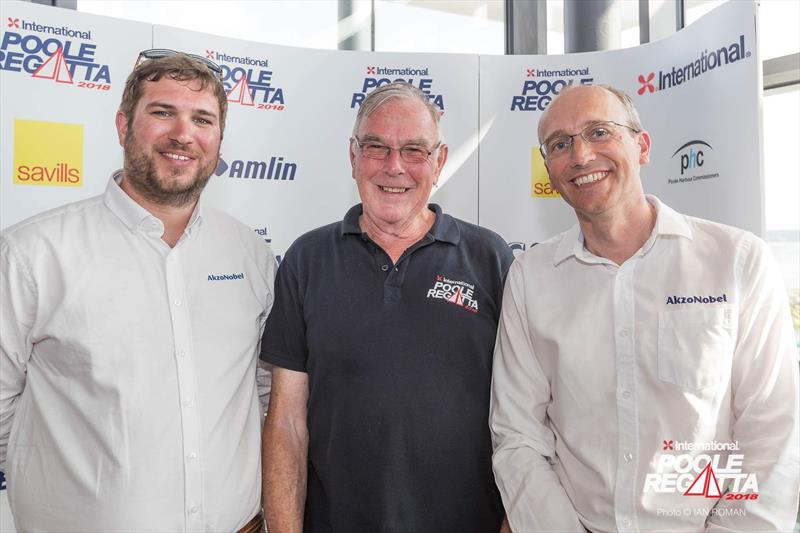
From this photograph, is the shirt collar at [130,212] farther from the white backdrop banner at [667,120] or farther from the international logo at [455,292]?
the white backdrop banner at [667,120]

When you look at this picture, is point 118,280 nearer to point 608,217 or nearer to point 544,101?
point 608,217

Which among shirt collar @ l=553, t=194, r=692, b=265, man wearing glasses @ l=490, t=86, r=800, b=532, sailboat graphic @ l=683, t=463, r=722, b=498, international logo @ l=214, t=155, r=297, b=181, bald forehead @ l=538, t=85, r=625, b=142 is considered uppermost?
international logo @ l=214, t=155, r=297, b=181

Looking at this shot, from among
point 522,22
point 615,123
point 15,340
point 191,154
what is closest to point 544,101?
point 522,22

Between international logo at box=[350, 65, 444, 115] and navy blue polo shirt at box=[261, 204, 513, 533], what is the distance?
219cm

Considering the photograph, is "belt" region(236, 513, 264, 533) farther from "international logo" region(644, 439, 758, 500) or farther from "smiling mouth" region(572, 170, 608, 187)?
"smiling mouth" region(572, 170, 608, 187)

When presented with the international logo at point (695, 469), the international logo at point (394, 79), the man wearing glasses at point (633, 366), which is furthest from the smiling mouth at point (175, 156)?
the international logo at point (394, 79)

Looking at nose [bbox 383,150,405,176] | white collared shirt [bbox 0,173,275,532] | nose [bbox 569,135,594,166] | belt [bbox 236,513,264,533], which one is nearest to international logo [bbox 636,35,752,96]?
nose [bbox 569,135,594,166]

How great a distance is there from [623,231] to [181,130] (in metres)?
1.38

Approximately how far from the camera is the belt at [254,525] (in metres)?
1.90

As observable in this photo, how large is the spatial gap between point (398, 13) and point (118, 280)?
3466 millimetres

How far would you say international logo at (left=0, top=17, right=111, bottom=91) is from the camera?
10.2ft

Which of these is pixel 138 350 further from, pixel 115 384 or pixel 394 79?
pixel 394 79

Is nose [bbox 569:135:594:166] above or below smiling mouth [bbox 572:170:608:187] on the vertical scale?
above

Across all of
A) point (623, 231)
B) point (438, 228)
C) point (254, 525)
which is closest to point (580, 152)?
point (623, 231)
